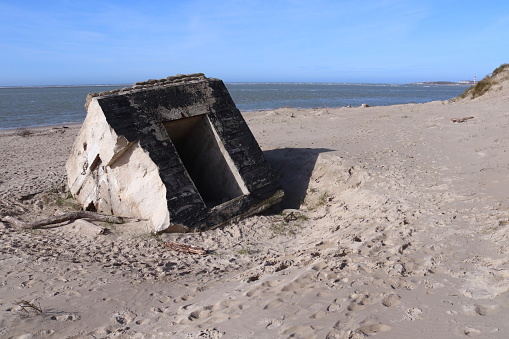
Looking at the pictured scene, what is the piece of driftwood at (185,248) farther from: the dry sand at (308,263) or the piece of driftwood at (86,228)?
the piece of driftwood at (86,228)

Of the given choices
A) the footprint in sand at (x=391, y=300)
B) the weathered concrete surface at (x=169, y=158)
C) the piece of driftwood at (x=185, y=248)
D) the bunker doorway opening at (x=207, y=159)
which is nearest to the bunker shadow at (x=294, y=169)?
the weathered concrete surface at (x=169, y=158)

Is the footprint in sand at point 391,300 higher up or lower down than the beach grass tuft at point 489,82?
lower down

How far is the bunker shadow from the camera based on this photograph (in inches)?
290

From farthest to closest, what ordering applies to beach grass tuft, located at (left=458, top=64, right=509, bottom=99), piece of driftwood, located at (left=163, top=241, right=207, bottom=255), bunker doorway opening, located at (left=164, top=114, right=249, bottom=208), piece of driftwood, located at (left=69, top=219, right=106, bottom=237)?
beach grass tuft, located at (left=458, top=64, right=509, bottom=99), bunker doorway opening, located at (left=164, top=114, right=249, bottom=208), piece of driftwood, located at (left=69, top=219, right=106, bottom=237), piece of driftwood, located at (left=163, top=241, right=207, bottom=255)

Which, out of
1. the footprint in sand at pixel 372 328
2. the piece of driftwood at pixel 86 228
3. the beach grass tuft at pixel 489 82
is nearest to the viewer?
the footprint in sand at pixel 372 328

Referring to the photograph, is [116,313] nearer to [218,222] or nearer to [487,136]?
[218,222]

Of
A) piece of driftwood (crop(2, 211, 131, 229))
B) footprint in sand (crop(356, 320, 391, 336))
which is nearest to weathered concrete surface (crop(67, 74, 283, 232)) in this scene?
piece of driftwood (crop(2, 211, 131, 229))

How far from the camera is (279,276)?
158 inches

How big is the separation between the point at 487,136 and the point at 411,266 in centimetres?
695

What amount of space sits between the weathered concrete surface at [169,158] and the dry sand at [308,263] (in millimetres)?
359

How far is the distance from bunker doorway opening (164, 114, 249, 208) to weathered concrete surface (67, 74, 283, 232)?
0.02 metres

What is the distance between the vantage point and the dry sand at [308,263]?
3159 mm

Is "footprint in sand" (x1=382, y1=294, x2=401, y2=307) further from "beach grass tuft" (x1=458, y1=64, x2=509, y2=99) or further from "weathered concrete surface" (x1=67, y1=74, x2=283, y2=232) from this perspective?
"beach grass tuft" (x1=458, y1=64, x2=509, y2=99)

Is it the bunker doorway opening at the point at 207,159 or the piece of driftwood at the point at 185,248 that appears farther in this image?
the bunker doorway opening at the point at 207,159
